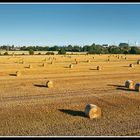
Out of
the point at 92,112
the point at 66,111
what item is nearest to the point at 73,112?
the point at 66,111

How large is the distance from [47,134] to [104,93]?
10.5 metres

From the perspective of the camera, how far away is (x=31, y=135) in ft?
40.0

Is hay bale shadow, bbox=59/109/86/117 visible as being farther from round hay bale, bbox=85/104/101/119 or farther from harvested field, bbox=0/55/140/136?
round hay bale, bbox=85/104/101/119

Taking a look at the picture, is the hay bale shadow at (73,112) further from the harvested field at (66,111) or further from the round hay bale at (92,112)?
the round hay bale at (92,112)

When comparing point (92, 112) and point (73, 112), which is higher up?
point (92, 112)

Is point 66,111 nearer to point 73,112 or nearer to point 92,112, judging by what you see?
point 73,112

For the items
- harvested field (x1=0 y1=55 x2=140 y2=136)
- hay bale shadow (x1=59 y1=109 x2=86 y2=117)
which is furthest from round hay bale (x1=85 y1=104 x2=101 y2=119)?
hay bale shadow (x1=59 y1=109 x2=86 y2=117)

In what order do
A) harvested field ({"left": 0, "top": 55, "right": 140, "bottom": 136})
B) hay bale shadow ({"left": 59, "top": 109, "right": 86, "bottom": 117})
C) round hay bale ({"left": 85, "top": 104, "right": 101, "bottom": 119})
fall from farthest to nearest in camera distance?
hay bale shadow ({"left": 59, "top": 109, "right": 86, "bottom": 117})
round hay bale ({"left": 85, "top": 104, "right": 101, "bottom": 119})
harvested field ({"left": 0, "top": 55, "right": 140, "bottom": 136})

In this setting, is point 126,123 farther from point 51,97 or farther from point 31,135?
point 51,97

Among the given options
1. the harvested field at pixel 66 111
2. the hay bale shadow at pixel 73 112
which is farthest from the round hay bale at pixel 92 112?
the hay bale shadow at pixel 73 112

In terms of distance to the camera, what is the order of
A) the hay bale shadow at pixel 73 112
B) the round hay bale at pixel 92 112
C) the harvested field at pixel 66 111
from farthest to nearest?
the hay bale shadow at pixel 73 112 < the round hay bale at pixel 92 112 < the harvested field at pixel 66 111

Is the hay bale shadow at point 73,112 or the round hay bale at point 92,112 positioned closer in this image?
the round hay bale at point 92,112

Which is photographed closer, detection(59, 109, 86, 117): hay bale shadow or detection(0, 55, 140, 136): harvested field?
detection(0, 55, 140, 136): harvested field

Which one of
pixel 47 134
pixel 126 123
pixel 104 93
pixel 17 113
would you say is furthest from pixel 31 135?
pixel 104 93
